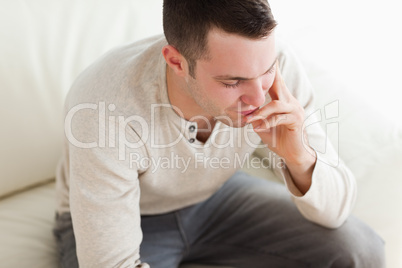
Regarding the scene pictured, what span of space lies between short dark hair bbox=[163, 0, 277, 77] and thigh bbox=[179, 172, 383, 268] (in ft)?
1.68

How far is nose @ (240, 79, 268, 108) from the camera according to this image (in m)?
1.05

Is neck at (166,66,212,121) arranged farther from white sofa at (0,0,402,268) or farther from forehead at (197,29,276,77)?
white sofa at (0,0,402,268)

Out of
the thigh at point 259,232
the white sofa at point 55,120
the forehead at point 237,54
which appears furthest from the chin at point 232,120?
the white sofa at point 55,120

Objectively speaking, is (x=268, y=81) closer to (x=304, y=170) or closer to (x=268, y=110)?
(x=268, y=110)

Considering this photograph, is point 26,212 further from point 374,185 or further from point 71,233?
point 374,185

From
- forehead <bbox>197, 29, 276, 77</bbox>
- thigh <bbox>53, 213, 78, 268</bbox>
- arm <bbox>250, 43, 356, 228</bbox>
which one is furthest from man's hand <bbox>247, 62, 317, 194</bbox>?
thigh <bbox>53, 213, 78, 268</bbox>

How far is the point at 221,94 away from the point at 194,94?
0.07 meters

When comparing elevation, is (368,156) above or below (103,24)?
below

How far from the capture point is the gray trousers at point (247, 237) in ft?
4.24

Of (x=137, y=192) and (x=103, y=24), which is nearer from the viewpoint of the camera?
(x=137, y=192)

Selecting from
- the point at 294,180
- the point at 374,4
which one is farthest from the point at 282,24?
the point at 294,180

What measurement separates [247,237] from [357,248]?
0.92 ft

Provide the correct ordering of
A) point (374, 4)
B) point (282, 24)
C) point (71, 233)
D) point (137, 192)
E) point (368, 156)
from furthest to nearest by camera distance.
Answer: point (374, 4) < point (282, 24) < point (368, 156) < point (71, 233) < point (137, 192)

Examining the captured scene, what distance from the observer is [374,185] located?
1.41 m
